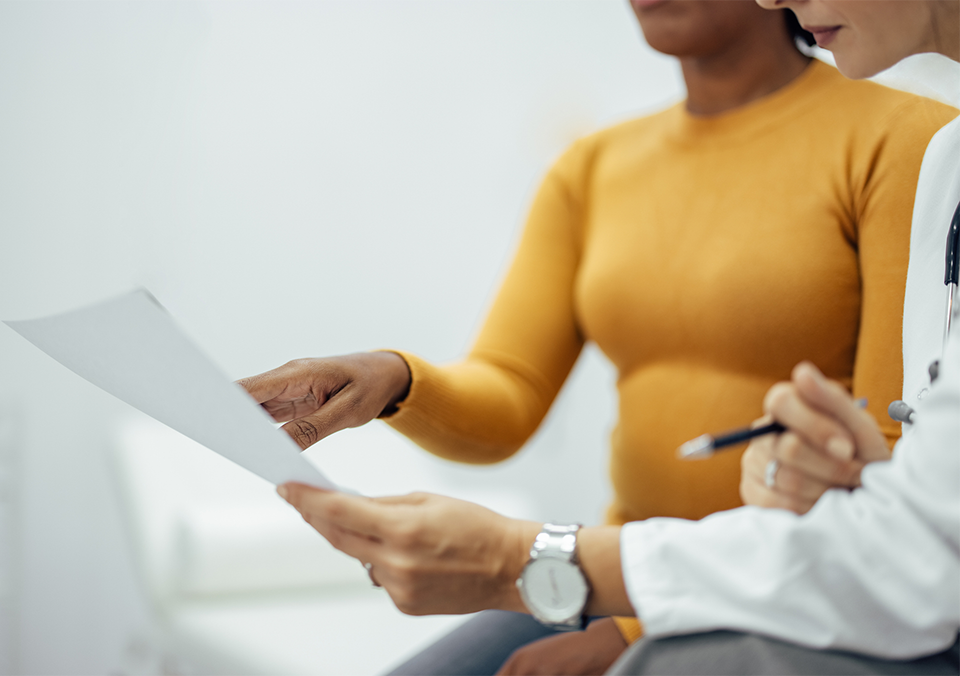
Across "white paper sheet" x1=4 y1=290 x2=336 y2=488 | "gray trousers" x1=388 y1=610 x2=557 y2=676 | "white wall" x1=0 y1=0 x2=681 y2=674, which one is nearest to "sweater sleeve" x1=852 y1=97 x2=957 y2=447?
"gray trousers" x1=388 y1=610 x2=557 y2=676

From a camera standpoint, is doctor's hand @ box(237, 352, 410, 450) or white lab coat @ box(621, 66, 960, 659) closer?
white lab coat @ box(621, 66, 960, 659)

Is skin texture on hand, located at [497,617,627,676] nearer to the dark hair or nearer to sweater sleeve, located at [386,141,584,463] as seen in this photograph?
sweater sleeve, located at [386,141,584,463]

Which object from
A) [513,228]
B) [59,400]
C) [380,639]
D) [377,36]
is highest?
[377,36]

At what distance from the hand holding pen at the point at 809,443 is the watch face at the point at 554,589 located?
0.13 meters

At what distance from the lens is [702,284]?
910mm

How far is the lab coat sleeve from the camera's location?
415mm

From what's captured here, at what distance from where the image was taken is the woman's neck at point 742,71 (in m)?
0.95

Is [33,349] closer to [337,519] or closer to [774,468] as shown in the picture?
[337,519]

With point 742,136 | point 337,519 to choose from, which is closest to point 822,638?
point 337,519

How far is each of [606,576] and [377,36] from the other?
166cm

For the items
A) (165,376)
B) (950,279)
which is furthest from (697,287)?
(165,376)

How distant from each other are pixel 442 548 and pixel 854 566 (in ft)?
0.81

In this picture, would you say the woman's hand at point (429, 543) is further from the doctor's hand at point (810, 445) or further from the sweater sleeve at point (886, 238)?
the sweater sleeve at point (886, 238)

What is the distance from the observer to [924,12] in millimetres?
622
